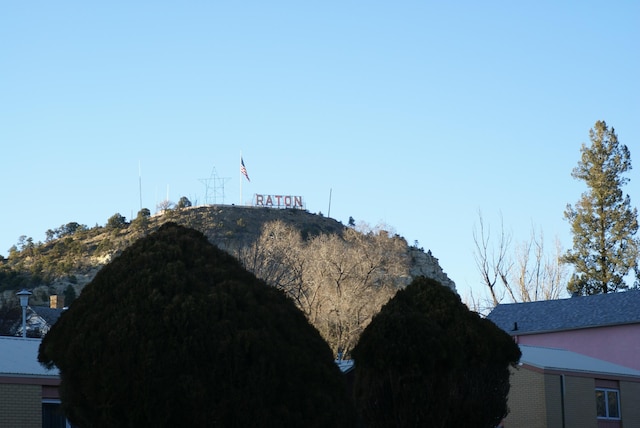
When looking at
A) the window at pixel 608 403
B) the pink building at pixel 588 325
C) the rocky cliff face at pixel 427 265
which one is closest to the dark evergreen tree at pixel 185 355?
the window at pixel 608 403

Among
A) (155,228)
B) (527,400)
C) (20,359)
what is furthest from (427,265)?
(20,359)

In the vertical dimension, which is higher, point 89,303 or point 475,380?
point 89,303

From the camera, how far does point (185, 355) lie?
13.7m

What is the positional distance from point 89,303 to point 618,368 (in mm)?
26279

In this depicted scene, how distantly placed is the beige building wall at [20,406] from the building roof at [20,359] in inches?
12.4

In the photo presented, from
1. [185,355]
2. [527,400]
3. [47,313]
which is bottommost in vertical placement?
[527,400]

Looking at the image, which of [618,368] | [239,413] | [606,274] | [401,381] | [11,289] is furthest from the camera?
[11,289]

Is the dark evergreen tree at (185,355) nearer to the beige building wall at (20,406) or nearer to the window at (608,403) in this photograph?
the beige building wall at (20,406)

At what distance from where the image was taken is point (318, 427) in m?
14.1

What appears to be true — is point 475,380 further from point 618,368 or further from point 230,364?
point 618,368

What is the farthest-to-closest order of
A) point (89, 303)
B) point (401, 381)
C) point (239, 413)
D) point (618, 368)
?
point (618, 368)
point (401, 381)
point (89, 303)
point (239, 413)

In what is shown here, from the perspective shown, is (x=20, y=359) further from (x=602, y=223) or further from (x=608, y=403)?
(x=602, y=223)

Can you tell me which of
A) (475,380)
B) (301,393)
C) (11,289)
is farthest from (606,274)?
(11,289)

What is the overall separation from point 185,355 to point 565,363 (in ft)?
75.7
